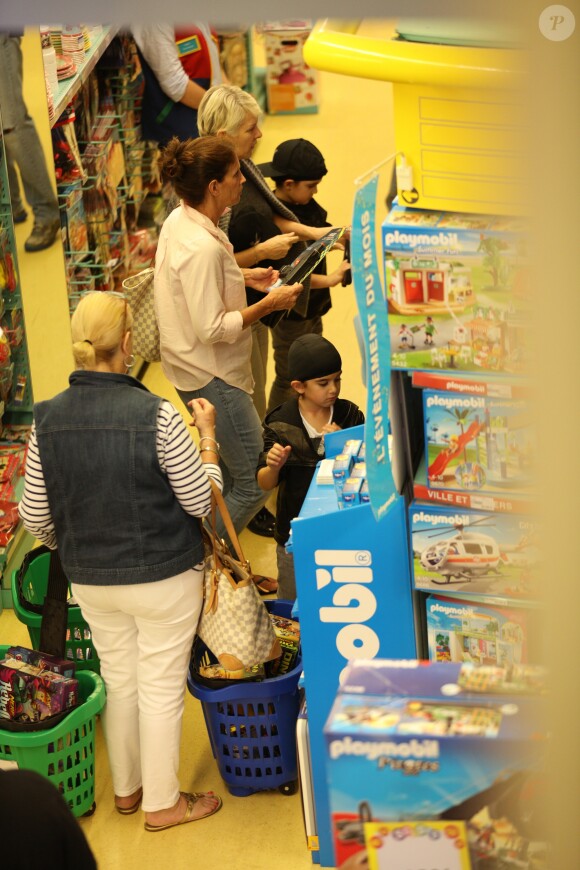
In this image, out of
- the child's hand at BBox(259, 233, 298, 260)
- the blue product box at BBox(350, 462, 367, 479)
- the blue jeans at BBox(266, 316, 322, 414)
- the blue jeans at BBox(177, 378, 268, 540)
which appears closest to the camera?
the blue product box at BBox(350, 462, 367, 479)

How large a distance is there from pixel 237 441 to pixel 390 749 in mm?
3078

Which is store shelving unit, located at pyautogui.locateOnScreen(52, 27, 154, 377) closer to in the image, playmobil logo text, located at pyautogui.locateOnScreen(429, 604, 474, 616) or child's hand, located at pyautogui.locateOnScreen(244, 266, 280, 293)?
child's hand, located at pyautogui.locateOnScreen(244, 266, 280, 293)

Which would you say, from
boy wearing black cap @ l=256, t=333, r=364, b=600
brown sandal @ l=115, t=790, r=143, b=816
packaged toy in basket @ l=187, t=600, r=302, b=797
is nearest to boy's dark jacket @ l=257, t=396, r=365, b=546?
boy wearing black cap @ l=256, t=333, r=364, b=600

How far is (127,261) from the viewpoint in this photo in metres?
7.13

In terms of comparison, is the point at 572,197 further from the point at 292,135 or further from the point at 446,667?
the point at 292,135

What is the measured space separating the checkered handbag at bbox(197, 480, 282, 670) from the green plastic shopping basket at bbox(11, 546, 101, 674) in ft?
2.38

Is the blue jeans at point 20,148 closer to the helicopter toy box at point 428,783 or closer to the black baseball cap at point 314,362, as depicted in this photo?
the black baseball cap at point 314,362

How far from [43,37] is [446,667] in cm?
425

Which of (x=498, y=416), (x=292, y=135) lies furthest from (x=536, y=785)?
(x=292, y=135)

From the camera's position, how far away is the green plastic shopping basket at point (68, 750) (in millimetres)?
3375

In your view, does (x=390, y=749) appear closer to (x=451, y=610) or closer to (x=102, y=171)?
(x=451, y=610)

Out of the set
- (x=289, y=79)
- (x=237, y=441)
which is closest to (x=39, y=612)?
(x=237, y=441)

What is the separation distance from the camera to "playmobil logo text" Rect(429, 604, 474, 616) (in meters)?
2.75

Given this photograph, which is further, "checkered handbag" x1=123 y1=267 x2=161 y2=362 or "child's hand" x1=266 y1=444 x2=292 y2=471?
"checkered handbag" x1=123 y1=267 x2=161 y2=362
